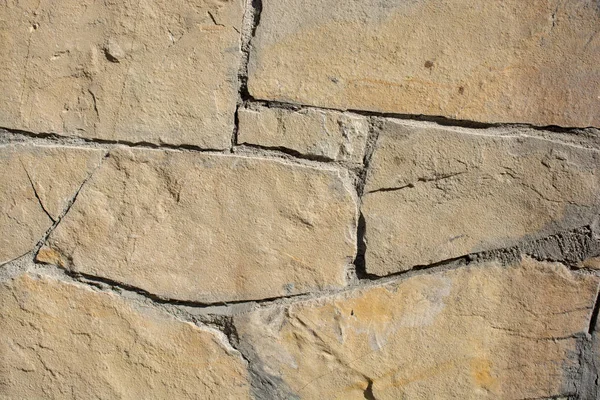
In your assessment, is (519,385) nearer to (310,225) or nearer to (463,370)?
(463,370)

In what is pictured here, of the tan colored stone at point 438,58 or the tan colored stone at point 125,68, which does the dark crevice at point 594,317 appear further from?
the tan colored stone at point 125,68

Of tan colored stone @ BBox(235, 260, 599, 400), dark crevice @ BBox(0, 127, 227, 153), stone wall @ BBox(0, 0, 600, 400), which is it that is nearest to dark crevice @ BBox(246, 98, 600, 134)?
stone wall @ BBox(0, 0, 600, 400)

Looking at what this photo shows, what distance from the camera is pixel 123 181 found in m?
1.11

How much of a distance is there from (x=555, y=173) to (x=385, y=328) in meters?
0.38

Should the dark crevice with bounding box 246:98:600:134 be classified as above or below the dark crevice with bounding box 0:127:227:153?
above

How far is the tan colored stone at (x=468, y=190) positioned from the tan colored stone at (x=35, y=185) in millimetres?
494

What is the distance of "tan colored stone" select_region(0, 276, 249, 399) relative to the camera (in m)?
1.14

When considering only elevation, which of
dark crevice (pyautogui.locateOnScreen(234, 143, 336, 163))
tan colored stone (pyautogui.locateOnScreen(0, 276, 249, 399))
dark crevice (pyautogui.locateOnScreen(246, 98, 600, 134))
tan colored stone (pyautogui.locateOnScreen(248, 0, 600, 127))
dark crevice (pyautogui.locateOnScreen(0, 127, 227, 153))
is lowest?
tan colored stone (pyautogui.locateOnScreen(0, 276, 249, 399))

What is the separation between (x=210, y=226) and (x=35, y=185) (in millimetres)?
308

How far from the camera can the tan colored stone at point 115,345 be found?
1140 millimetres

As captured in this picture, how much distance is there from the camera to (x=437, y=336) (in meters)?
1.11

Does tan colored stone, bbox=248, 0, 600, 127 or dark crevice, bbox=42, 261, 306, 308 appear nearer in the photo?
tan colored stone, bbox=248, 0, 600, 127

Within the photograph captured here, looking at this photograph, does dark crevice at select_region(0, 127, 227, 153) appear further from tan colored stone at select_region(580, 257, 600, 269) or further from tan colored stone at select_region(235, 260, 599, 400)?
tan colored stone at select_region(580, 257, 600, 269)

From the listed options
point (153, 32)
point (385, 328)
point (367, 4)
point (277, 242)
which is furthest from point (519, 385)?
point (153, 32)
